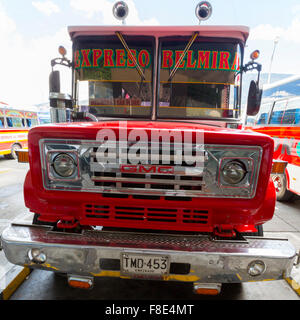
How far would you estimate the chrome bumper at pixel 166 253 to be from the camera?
1.63m

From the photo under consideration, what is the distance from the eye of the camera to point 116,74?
2.74 meters

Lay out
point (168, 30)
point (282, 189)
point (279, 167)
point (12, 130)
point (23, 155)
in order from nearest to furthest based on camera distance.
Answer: point (279, 167) < point (23, 155) < point (168, 30) < point (282, 189) < point (12, 130)

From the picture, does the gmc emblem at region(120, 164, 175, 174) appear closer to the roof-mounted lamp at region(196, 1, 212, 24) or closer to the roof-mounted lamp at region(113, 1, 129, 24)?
the roof-mounted lamp at region(113, 1, 129, 24)

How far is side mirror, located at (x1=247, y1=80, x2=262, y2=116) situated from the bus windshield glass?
1.06ft

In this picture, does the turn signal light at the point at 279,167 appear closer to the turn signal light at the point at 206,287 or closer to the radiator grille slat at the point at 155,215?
the radiator grille slat at the point at 155,215

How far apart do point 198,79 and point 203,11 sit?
111 cm

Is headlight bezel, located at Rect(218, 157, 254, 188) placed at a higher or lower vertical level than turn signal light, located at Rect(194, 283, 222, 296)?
higher

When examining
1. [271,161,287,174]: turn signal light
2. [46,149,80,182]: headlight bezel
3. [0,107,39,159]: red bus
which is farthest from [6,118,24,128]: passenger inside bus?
[271,161,287,174]: turn signal light

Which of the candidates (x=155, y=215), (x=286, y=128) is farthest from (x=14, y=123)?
(x=155, y=215)

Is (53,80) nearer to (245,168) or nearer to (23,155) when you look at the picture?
(23,155)

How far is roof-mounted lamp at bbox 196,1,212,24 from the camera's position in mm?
3047

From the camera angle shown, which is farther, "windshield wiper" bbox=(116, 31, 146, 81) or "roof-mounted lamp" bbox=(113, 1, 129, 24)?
"roof-mounted lamp" bbox=(113, 1, 129, 24)

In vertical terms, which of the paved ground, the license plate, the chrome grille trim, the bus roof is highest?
the bus roof

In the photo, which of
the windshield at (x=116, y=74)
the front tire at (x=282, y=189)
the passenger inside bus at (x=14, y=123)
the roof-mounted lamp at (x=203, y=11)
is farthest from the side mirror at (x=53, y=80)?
the passenger inside bus at (x=14, y=123)
